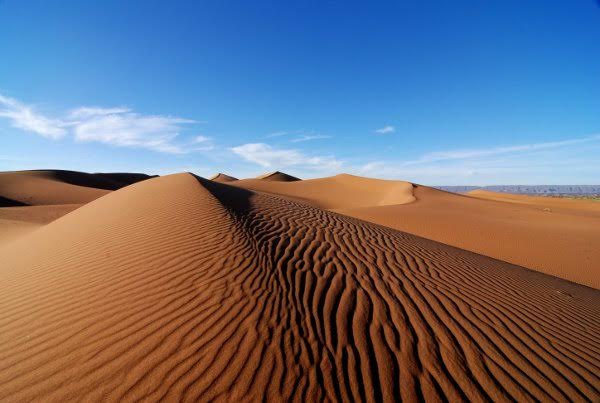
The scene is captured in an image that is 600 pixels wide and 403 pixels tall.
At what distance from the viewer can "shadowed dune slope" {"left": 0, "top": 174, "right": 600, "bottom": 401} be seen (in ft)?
8.25

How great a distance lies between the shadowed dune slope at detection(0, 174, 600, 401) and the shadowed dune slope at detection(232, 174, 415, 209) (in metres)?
28.8

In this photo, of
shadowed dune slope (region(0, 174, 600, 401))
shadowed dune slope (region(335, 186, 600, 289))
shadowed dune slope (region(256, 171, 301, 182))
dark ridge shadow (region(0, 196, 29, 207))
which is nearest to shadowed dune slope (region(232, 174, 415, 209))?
shadowed dune slope (region(256, 171, 301, 182))

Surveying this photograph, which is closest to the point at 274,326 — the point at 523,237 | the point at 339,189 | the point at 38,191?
the point at 523,237

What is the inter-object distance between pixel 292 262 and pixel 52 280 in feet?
12.0

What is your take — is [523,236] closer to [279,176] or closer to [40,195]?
[40,195]

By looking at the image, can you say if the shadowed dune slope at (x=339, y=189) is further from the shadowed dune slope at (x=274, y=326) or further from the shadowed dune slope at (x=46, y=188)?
the shadowed dune slope at (x=274, y=326)

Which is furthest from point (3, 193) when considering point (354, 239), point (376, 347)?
point (376, 347)

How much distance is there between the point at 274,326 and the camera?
3.11 metres

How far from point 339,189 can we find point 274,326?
134 ft

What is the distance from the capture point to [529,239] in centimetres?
1188

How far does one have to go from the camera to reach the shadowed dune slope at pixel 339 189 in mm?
36438

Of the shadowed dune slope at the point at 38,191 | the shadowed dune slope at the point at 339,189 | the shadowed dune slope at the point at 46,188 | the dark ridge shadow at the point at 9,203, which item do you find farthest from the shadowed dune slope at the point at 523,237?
the dark ridge shadow at the point at 9,203

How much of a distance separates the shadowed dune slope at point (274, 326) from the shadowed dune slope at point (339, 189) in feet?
94.4

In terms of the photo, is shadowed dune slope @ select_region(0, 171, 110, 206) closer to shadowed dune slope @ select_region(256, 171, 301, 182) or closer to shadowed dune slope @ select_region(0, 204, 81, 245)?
shadowed dune slope @ select_region(0, 204, 81, 245)
